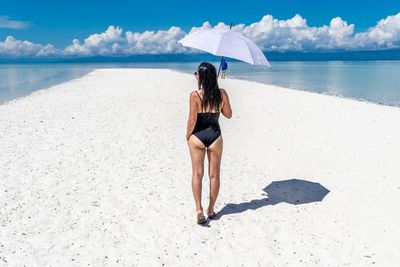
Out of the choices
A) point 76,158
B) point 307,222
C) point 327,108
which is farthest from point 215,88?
point 327,108

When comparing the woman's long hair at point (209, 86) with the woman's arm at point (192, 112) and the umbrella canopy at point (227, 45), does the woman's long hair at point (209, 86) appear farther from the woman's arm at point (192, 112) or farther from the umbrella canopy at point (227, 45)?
the umbrella canopy at point (227, 45)

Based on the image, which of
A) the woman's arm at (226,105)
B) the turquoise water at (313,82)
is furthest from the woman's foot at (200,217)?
the turquoise water at (313,82)

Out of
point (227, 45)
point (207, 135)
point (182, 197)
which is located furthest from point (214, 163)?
point (227, 45)

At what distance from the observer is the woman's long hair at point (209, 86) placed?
16.0ft

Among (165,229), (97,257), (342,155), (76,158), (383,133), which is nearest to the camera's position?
(97,257)

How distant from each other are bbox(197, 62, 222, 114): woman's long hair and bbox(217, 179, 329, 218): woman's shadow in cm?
207

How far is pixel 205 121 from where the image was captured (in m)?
5.18

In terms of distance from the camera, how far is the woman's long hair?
4.88 metres

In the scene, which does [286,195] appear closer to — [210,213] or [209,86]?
[210,213]

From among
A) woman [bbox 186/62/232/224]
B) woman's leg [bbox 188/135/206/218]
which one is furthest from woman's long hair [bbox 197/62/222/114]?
woman's leg [bbox 188/135/206/218]

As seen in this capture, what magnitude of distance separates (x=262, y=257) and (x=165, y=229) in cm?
158

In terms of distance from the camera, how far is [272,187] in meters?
7.43

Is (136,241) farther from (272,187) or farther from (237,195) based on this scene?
(272,187)

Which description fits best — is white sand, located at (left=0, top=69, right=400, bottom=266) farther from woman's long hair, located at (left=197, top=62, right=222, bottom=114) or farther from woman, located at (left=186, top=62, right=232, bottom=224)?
woman's long hair, located at (left=197, top=62, right=222, bottom=114)
